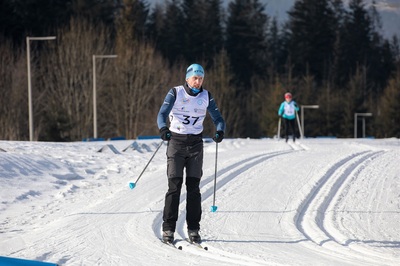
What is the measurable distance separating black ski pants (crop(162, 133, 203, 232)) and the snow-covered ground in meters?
0.34

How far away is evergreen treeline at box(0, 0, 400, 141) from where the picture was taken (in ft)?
176

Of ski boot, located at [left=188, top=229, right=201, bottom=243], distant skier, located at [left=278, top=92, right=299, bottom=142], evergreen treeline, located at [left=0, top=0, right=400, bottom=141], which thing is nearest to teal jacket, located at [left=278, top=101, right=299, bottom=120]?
distant skier, located at [left=278, top=92, right=299, bottom=142]

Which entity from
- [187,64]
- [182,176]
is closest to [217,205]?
[182,176]

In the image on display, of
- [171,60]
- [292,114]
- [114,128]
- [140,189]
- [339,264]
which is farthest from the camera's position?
[171,60]

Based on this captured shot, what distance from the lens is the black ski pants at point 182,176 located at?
8.61m

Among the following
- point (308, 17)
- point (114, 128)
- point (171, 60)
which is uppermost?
point (308, 17)

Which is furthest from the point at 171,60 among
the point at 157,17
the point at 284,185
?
the point at 284,185

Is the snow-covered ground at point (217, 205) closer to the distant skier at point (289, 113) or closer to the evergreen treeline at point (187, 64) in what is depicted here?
the distant skier at point (289, 113)

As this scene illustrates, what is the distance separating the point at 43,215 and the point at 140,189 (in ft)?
8.64

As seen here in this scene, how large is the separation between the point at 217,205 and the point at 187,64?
7226cm

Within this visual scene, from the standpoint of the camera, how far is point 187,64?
8306cm

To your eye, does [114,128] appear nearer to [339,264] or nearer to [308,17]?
[308,17]

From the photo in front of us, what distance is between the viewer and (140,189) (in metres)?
13.1

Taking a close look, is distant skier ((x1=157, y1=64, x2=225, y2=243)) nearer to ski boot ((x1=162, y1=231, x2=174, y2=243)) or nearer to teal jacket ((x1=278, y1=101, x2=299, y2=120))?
ski boot ((x1=162, y1=231, x2=174, y2=243))
